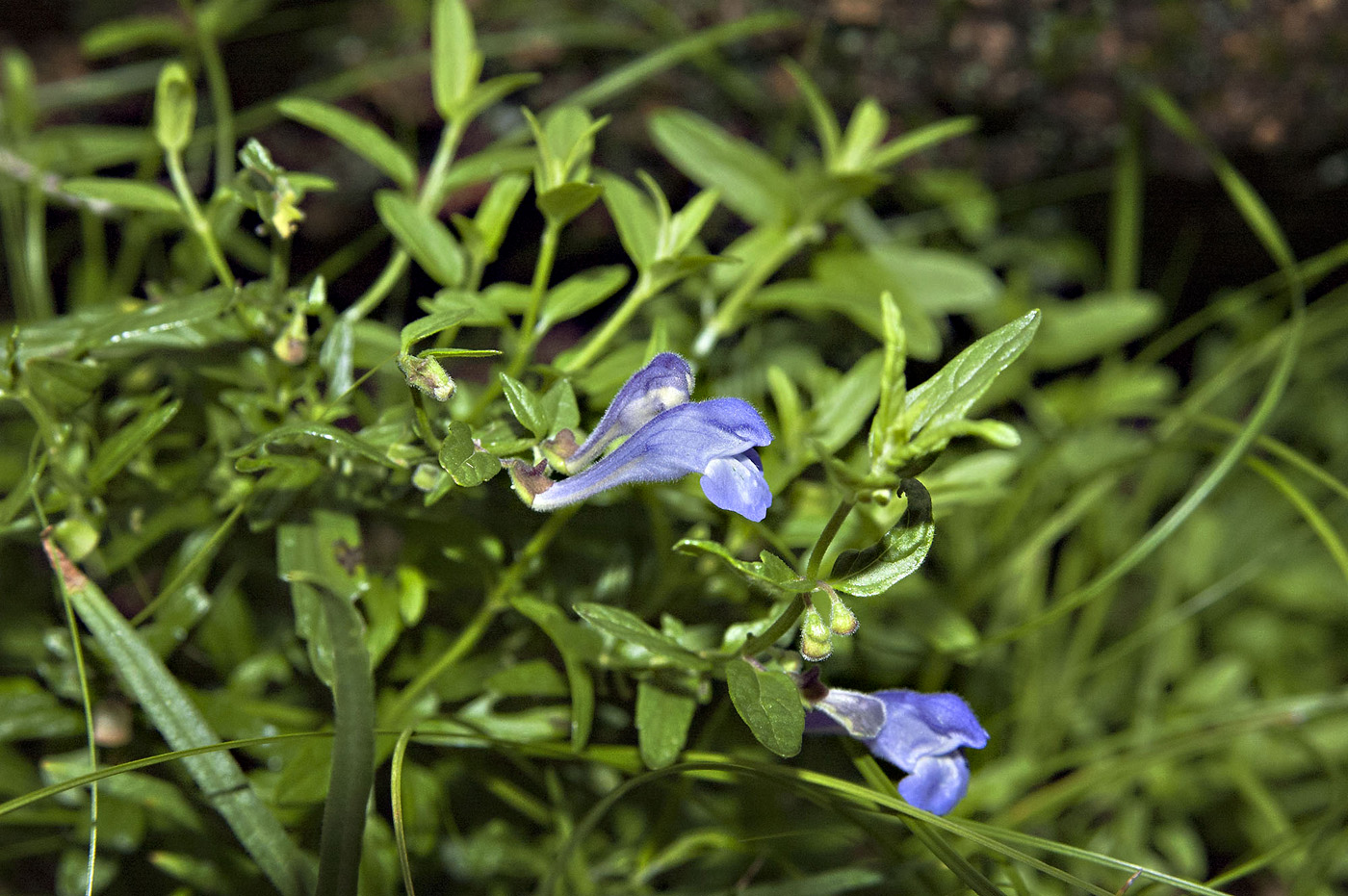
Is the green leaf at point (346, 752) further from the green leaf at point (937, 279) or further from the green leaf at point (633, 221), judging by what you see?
the green leaf at point (937, 279)

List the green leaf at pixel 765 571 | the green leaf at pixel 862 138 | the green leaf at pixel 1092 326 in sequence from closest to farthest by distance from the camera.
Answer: the green leaf at pixel 765 571 → the green leaf at pixel 862 138 → the green leaf at pixel 1092 326

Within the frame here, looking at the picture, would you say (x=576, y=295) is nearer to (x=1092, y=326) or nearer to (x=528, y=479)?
(x=528, y=479)

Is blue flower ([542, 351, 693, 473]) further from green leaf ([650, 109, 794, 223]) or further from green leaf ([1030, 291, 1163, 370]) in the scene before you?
green leaf ([1030, 291, 1163, 370])

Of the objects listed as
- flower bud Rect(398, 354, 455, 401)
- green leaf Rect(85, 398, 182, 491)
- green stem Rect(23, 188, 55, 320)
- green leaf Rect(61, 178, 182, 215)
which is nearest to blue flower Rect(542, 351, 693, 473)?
flower bud Rect(398, 354, 455, 401)

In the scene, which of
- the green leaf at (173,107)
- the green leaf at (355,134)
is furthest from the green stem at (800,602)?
the green leaf at (173,107)

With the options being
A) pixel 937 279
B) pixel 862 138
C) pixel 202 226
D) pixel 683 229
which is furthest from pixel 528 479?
pixel 937 279

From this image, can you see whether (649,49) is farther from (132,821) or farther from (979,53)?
(132,821)
